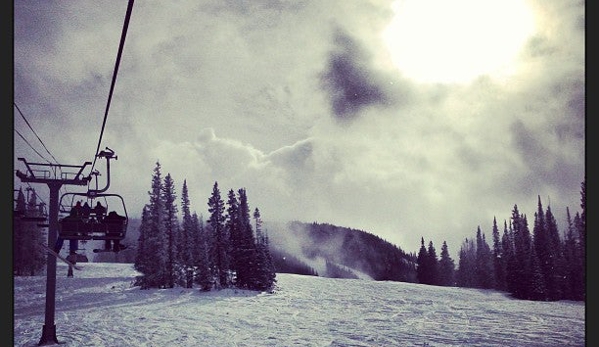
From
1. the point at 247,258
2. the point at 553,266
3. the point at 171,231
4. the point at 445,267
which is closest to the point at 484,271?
the point at 445,267

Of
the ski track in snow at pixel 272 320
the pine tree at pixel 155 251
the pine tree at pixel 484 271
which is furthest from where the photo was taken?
the pine tree at pixel 484 271

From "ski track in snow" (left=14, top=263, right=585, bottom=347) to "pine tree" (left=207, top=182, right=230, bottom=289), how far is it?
4428 mm

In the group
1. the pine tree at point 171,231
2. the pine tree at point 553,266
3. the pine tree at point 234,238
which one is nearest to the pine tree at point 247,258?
the pine tree at point 234,238

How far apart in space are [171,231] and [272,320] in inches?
1177

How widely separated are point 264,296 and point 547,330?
98.9ft

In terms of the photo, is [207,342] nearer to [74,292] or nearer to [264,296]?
[264,296]

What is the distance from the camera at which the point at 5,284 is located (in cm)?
1282

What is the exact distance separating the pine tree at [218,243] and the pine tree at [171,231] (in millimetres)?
4836

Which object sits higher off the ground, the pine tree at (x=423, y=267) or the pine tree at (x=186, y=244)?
the pine tree at (x=186, y=244)

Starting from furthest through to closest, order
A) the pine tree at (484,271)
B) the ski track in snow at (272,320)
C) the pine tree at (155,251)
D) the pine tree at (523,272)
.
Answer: the pine tree at (484,271) → the pine tree at (523,272) → the pine tree at (155,251) → the ski track in snow at (272,320)

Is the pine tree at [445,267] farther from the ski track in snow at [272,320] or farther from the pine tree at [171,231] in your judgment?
the pine tree at [171,231]

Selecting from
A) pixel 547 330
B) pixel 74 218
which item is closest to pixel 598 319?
pixel 74 218

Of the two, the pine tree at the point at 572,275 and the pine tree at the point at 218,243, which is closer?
the pine tree at the point at 218,243

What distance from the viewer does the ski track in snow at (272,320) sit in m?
25.0
